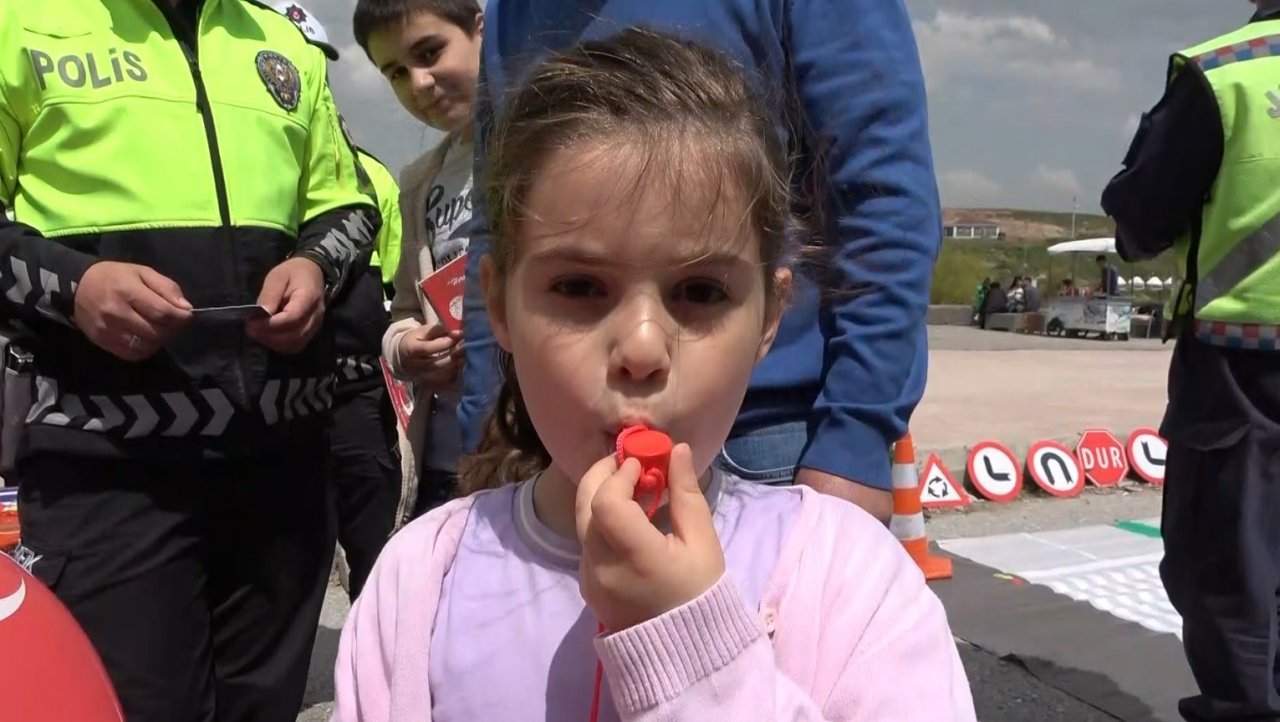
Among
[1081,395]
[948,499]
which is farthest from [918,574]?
[1081,395]

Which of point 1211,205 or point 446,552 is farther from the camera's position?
point 1211,205

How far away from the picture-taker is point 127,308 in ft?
5.59

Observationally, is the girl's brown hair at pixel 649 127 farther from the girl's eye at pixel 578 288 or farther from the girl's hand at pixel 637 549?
the girl's hand at pixel 637 549

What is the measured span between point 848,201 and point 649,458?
0.66 metres

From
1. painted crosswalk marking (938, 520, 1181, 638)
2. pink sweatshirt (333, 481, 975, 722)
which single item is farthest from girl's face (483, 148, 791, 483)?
painted crosswalk marking (938, 520, 1181, 638)

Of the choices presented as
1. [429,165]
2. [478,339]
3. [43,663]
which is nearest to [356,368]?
[429,165]

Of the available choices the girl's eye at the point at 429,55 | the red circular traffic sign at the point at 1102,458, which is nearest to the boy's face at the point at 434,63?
the girl's eye at the point at 429,55

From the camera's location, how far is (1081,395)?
31.7 ft

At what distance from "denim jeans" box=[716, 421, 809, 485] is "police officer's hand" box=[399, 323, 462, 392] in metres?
1.09

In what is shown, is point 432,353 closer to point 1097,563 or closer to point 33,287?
point 33,287

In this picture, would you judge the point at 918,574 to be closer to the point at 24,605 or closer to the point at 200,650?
the point at 24,605

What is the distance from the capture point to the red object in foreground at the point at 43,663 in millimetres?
1124

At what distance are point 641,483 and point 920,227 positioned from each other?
0.71 metres

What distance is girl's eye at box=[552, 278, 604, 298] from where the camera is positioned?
42.3 inches
